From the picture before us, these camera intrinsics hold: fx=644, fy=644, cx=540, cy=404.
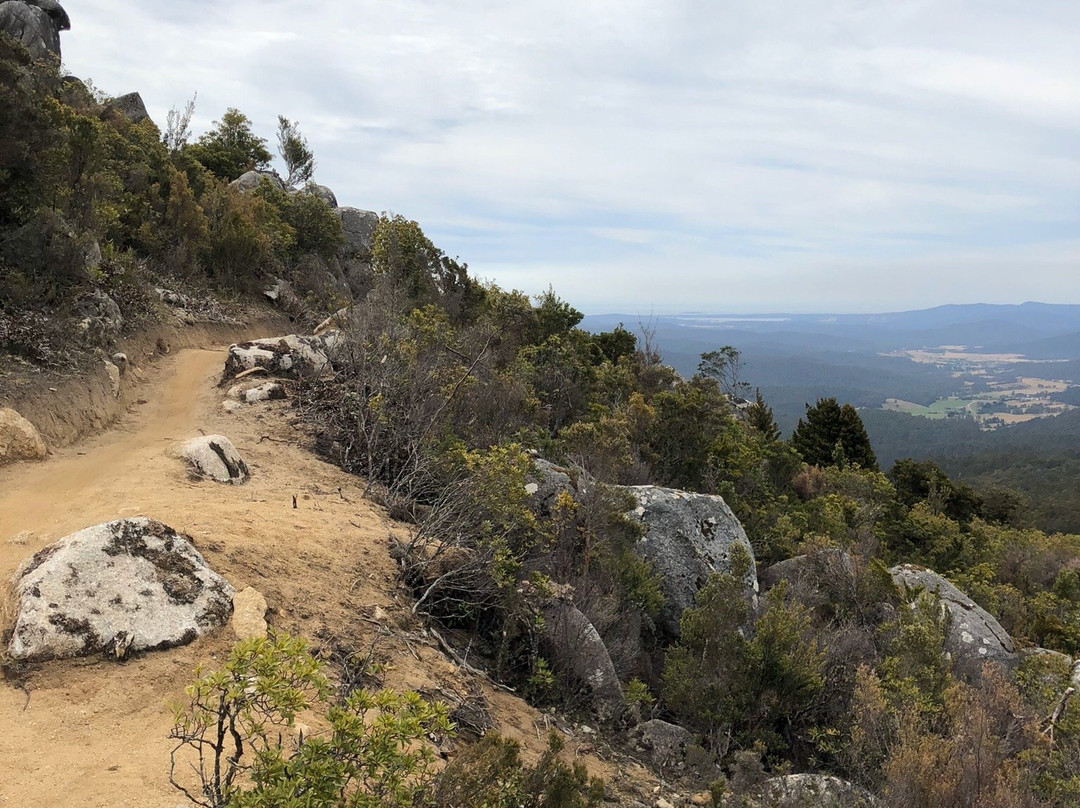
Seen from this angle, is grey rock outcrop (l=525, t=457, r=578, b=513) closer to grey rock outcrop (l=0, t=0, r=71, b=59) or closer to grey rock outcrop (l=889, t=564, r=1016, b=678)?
grey rock outcrop (l=889, t=564, r=1016, b=678)

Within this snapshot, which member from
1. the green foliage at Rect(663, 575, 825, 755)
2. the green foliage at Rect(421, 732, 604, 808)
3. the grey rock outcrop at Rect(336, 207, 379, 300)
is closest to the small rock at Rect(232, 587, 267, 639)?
the green foliage at Rect(421, 732, 604, 808)

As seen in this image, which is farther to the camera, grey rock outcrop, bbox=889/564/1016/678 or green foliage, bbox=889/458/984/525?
green foliage, bbox=889/458/984/525

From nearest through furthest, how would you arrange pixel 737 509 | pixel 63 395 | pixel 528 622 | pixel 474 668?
1. pixel 474 668
2. pixel 528 622
3. pixel 63 395
4. pixel 737 509

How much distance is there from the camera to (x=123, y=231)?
15.4m

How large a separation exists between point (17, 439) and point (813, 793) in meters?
8.85

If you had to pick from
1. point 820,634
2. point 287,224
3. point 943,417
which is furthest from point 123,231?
point 943,417

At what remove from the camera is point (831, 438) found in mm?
26094

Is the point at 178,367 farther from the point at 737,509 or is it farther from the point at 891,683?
the point at 891,683

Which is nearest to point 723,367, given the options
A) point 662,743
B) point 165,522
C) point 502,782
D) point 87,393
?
point 87,393

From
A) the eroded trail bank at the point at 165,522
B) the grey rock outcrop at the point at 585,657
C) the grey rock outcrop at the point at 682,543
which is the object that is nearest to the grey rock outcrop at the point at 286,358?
the eroded trail bank at the point at 165,522

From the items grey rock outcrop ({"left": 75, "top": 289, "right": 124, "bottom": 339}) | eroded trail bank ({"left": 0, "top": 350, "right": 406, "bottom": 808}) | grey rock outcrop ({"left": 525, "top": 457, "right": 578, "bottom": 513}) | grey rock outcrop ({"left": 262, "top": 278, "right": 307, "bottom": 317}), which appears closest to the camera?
eroded trail bank ({"left": 0, "top": 350, "right": 406, "bottom": 808})

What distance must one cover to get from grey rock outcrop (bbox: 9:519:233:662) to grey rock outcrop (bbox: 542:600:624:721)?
3.03 m

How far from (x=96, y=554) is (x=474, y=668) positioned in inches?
122

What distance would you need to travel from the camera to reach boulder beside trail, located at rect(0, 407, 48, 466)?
7273 millimetres
